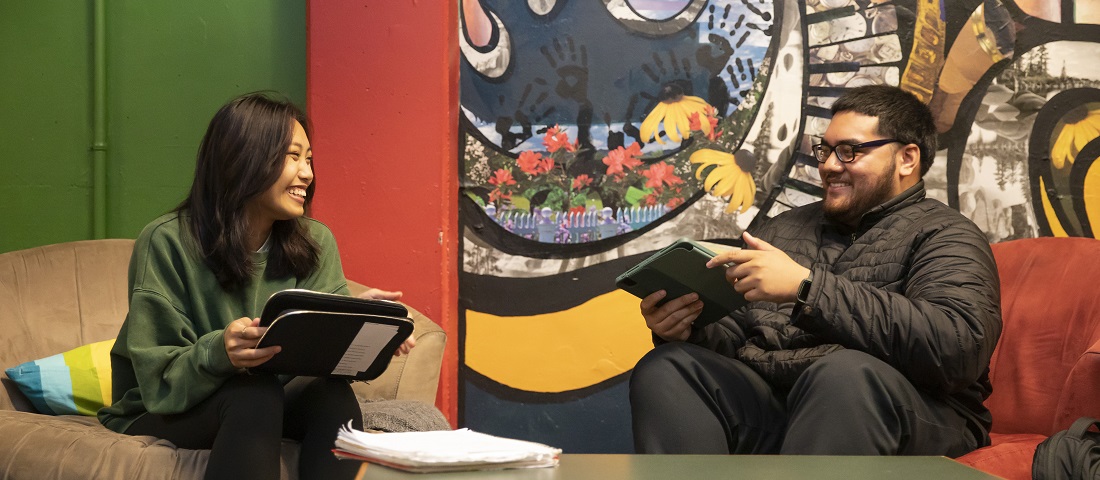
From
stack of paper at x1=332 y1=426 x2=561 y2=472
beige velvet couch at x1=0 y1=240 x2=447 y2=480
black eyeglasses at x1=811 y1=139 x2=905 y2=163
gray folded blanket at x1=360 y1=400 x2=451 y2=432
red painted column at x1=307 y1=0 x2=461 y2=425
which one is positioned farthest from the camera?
red painted column at x1=307 y1=0 x2=461 y2=425

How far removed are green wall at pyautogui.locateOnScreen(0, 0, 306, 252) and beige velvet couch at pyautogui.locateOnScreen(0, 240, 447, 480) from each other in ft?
1.77

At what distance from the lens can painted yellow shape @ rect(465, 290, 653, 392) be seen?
122 inches

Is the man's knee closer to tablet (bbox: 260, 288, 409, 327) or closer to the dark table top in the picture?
the dark table top

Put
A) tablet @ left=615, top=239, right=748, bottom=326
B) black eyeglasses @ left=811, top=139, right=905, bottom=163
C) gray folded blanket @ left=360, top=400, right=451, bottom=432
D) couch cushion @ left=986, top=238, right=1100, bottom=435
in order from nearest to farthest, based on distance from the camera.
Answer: tablet @ left=615, top=239, right=748, bottom=326 < gray folded blanket @ left=360, top=400, right=451, bottom=432 < couch cushion @ left=986, top=238, right=1100, bottom=435 < black eyeglasses @ left=811, top=139, right=905, bottom=163

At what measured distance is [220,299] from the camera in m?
2.17

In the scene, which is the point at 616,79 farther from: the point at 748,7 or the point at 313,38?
the point at 313,38

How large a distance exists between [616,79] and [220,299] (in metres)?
1.47

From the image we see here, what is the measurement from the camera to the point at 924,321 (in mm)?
2021

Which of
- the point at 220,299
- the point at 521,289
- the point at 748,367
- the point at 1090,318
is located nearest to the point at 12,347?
the point at 220,299

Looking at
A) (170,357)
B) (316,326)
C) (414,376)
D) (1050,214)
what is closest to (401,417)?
(414,376)

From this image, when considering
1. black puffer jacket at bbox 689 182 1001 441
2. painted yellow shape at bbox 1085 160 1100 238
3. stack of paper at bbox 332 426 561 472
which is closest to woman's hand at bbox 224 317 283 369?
stack of paper at bbox 332 426 561 472

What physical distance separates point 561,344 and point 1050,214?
1576 mm

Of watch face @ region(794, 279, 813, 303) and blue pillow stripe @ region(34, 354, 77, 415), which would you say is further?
blue pillow stripe @ region(34, 354, 77, 415)

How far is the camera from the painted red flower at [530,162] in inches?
122
